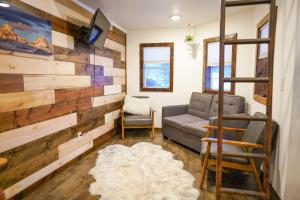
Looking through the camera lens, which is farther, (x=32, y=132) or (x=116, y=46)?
(x=116, y=46)

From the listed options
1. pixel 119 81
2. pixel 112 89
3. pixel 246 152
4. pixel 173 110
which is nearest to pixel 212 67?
pixel 173 110

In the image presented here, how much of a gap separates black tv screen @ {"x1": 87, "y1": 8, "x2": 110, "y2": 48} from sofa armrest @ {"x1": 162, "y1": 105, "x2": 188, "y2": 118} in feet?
5.79

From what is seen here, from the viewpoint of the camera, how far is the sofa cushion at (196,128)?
293 cm

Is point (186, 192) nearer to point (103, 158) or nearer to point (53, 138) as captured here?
point (103, 158)

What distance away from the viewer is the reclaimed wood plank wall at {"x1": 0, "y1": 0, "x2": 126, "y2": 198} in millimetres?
1815

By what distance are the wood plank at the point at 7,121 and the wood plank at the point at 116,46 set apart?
2159 millimetres

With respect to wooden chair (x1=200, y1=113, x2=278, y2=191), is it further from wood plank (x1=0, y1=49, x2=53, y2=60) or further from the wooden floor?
wood plank (x1=0, y1=49, x2=53, y2=60)

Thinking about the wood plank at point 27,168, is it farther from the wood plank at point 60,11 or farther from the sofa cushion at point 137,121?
the wood plank at point 60,11

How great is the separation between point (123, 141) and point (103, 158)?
0.81 metres

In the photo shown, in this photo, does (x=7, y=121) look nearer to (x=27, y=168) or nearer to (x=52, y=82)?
(x=27, y=168)

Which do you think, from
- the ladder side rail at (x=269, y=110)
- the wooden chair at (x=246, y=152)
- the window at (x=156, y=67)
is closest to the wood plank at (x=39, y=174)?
the wooden chair at (x=246, y=152)

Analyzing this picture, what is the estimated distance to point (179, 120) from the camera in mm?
3514

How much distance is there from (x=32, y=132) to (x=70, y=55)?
1.14 meters

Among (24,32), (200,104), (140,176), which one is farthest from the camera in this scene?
(200,104)
